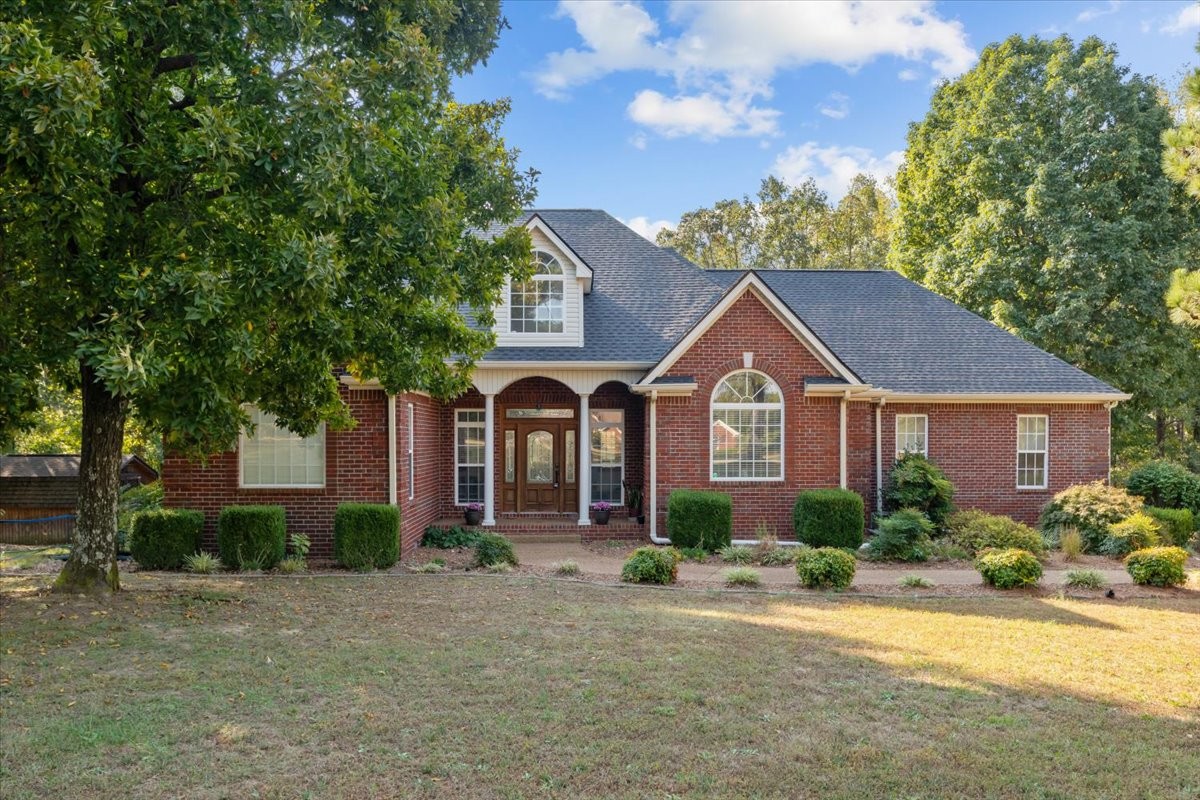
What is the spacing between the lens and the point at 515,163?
504 inches

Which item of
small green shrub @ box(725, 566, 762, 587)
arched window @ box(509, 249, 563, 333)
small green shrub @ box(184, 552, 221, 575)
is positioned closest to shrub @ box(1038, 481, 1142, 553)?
small green shrub @ box(725, 566, 762, 587)

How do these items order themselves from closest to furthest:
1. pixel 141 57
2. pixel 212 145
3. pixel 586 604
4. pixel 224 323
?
1. pixel 212 145
2. pixel 224 323
3. pixel 141 57
4. pixel 586 604

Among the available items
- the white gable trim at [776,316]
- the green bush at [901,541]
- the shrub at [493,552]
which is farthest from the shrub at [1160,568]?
the shrub at [493,552]

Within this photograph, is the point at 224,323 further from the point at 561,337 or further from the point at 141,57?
the point at 561,337

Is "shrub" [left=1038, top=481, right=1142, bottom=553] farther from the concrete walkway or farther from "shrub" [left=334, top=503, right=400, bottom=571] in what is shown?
"shrub" [left=334, top=503, right=400, bottom=571]

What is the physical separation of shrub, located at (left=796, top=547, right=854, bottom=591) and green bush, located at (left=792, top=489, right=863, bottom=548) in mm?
3325

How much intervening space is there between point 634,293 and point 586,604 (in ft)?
33.6

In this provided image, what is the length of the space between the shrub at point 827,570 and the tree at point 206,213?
6143 mm

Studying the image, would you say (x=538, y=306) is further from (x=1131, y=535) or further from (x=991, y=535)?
(x=1131, y=535)

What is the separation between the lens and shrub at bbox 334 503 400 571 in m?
12.3

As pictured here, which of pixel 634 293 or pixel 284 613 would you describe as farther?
pixel 634 293

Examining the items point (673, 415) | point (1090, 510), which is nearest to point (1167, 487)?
point (1090, 510)

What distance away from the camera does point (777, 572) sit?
12844 mm

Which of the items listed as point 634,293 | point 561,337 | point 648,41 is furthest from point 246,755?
point 648,41
